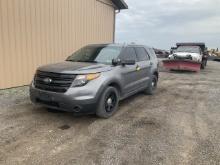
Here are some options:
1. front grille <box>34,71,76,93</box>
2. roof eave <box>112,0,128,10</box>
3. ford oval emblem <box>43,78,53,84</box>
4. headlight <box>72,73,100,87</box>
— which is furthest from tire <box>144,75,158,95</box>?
roof eave <box>112,0,128,10</box>

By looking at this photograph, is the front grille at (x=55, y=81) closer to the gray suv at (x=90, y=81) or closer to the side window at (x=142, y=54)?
the gray suv at (x=90, y=81)

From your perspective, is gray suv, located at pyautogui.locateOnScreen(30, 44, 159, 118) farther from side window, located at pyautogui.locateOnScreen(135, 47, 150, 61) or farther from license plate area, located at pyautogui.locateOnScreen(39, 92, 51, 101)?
side window, located at pyautogui.locateOnScreen(135, 47, 150, 61)

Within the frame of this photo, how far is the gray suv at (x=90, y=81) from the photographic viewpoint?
486cm

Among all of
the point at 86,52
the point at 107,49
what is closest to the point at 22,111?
the point at 86,52

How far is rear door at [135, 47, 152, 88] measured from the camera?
7.08 metres

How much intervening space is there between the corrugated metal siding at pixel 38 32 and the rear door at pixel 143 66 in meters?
4.39

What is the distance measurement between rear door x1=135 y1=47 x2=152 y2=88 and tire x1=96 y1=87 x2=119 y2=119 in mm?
1530

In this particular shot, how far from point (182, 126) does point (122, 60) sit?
2.19 metres

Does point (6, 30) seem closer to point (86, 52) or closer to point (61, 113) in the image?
point (86, 52)

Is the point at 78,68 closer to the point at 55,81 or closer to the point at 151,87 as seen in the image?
the point at 55,81

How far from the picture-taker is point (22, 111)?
5.91 m

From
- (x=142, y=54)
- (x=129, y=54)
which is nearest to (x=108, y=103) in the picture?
(x=129, y=54)

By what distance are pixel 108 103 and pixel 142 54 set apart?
101 inches

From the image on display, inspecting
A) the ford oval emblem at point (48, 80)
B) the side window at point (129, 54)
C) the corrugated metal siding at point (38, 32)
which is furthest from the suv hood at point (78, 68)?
the corrugated metal siding at point (38, 32)
